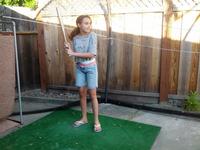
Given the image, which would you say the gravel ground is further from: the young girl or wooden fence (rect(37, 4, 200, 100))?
the young girl

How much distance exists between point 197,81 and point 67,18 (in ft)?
8.19

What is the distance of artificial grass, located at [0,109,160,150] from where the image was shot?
2969 millimetres

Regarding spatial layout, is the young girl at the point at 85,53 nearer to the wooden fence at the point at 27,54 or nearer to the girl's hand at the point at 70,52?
the girl's hand at the point at 70,52

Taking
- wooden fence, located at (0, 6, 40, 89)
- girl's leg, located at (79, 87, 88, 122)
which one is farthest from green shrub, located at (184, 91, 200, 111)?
wooden fence, located at (0, 6, 40, 89)

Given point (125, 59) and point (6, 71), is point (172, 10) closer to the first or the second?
point (125, 59)

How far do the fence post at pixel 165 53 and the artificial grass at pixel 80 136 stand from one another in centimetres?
83

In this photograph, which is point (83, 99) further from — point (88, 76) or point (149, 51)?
point (149, 51)

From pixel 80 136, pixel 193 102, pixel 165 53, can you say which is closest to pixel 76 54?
pixel 80 136

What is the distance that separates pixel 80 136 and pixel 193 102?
1826 mm

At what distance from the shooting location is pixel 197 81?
153 inches

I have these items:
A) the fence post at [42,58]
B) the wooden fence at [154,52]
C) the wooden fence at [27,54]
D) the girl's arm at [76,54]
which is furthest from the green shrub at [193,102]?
the wooden fence at [27,54]

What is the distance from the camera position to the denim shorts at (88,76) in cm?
323

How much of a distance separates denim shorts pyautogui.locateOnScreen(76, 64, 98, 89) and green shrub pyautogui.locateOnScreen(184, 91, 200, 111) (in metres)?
1.57

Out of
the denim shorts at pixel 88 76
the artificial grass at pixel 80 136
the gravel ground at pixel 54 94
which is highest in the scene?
the denim shorts at pixel 88 76
